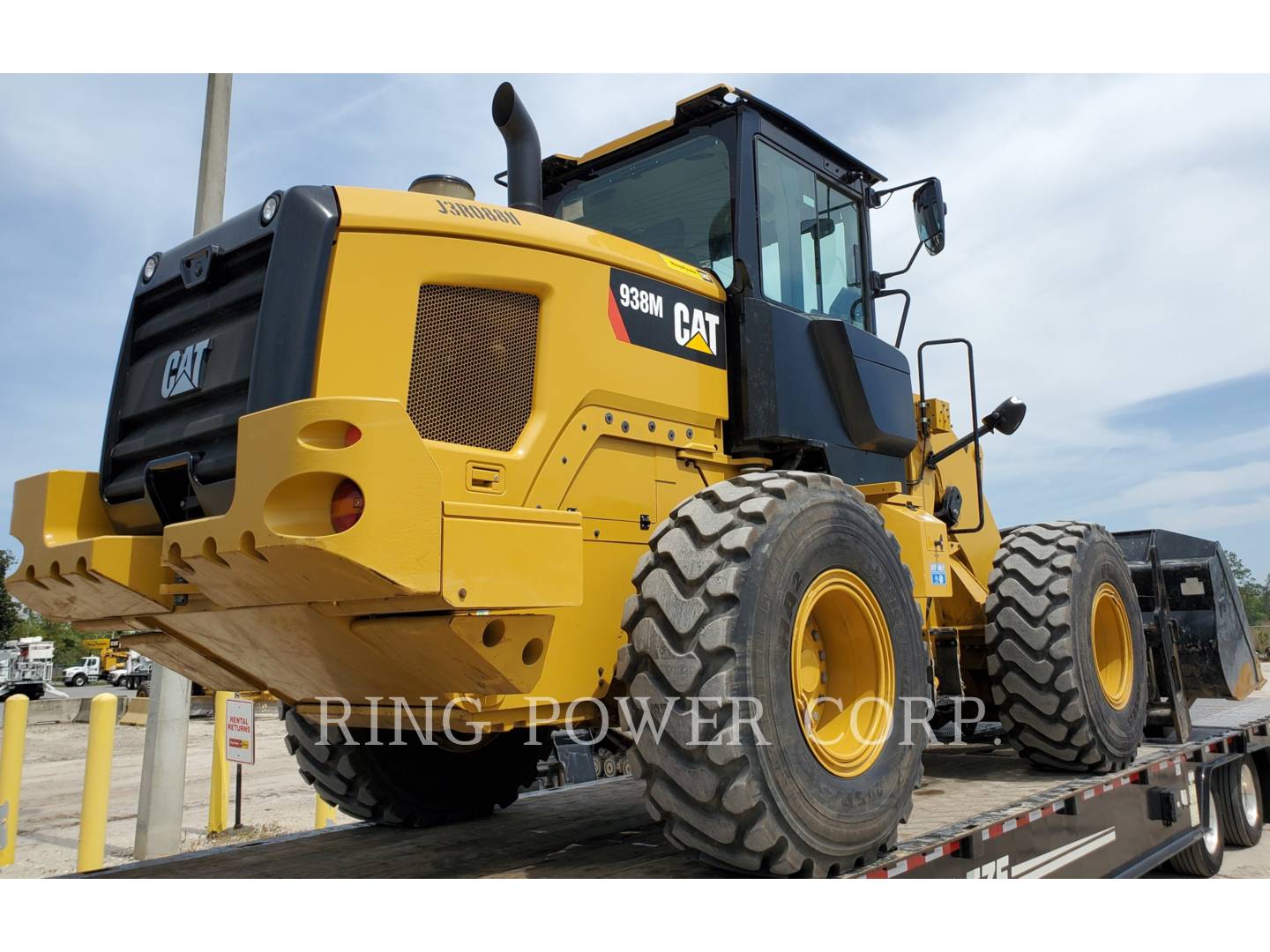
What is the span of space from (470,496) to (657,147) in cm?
252

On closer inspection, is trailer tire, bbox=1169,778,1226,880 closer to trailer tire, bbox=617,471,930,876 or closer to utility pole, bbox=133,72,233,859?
trailer tire, bbox=617,471,930,876

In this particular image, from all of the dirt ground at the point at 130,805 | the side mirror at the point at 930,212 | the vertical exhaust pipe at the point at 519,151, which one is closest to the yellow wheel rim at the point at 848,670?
the dirt ground at the point at 130,805

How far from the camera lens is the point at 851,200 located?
229 inches

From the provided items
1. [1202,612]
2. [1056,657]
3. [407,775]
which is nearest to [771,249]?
[1056,657]

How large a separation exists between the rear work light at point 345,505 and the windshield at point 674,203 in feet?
8.04

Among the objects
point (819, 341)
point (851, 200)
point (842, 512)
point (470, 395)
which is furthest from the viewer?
point (851, 200)

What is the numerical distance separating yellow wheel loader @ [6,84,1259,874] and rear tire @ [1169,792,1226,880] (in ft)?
Result: 10.6

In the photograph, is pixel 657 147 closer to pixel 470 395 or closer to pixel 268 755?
pixel 470 395

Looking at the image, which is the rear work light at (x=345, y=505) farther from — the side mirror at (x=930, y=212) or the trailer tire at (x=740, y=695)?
the side mirror at (x=930, y=212)

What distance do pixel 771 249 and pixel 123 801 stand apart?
11.7 meters

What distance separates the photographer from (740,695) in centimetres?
327

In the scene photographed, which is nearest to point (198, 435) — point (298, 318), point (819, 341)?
point (298, 318)

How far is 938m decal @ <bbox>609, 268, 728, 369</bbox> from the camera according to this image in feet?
13.3

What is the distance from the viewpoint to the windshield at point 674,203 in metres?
4.84
